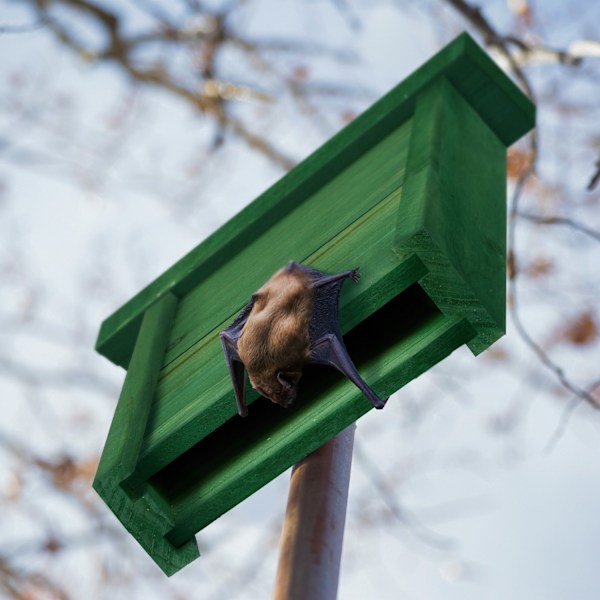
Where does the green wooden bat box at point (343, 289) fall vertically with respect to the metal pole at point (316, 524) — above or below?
above

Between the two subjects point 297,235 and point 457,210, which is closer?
point 457,210

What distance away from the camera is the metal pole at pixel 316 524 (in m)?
1.97

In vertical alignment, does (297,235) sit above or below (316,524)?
above

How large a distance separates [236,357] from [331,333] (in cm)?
31

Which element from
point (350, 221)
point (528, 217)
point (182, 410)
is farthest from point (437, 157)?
point (528, 217)

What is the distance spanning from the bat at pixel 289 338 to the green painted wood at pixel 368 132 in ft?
1.97

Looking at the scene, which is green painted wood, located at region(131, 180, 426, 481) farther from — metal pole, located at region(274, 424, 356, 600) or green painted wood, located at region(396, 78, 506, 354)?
metal pole, located at region(274, 424, 356, 600)

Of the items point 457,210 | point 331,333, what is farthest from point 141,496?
point 457,210

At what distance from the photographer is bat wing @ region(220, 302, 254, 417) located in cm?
224

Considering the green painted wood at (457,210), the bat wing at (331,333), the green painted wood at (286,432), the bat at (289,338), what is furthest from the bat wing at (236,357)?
the green painted wood at (457,210)

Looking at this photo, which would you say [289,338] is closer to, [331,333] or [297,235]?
[331,333]

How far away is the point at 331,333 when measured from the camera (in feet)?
6.86

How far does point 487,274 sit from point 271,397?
1.91ft

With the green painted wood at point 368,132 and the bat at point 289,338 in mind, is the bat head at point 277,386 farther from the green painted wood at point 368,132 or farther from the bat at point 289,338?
the green painted wood at point 368,132
